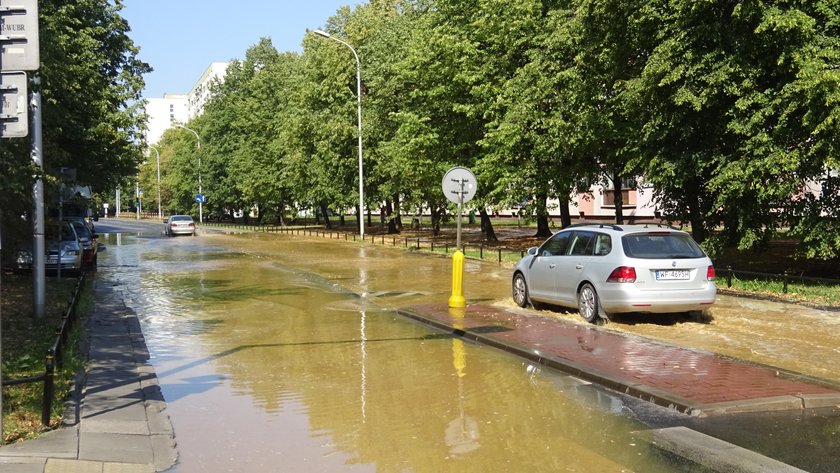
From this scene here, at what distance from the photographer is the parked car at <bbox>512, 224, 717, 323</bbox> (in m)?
11.2

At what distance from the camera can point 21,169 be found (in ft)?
28.8

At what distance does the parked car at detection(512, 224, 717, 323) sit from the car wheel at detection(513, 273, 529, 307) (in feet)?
4.18

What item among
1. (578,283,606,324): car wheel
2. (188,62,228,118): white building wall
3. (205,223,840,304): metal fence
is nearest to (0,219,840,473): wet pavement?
(578,283,606,324): car wheel

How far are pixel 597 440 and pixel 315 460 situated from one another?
7.28 feet

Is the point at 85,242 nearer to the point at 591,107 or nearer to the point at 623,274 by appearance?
the point at 591,107

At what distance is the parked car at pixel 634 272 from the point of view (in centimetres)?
1124

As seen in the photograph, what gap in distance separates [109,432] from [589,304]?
7.86m

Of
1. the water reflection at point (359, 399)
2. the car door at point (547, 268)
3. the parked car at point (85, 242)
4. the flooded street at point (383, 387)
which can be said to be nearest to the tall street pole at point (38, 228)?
the water reflection at point (359, 399)

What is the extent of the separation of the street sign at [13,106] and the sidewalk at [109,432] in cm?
240

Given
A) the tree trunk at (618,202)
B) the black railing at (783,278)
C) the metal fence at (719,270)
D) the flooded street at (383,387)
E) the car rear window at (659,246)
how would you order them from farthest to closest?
the tree trunk at (618,202)
the metal fence at (719,270)
the black railing at (783,278)
the car rear window at (659,246)
the flooded street at (383,387)

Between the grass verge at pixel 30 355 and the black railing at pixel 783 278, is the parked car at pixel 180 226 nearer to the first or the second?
the grass verge at pixel 30 355

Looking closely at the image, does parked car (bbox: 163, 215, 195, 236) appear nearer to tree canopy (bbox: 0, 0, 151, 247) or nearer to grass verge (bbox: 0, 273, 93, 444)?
tree canopy (bbox: 0, 0, 151, 247)

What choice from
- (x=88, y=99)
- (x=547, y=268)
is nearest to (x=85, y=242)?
(x=88, y=99)

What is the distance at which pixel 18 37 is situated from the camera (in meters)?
5.94
